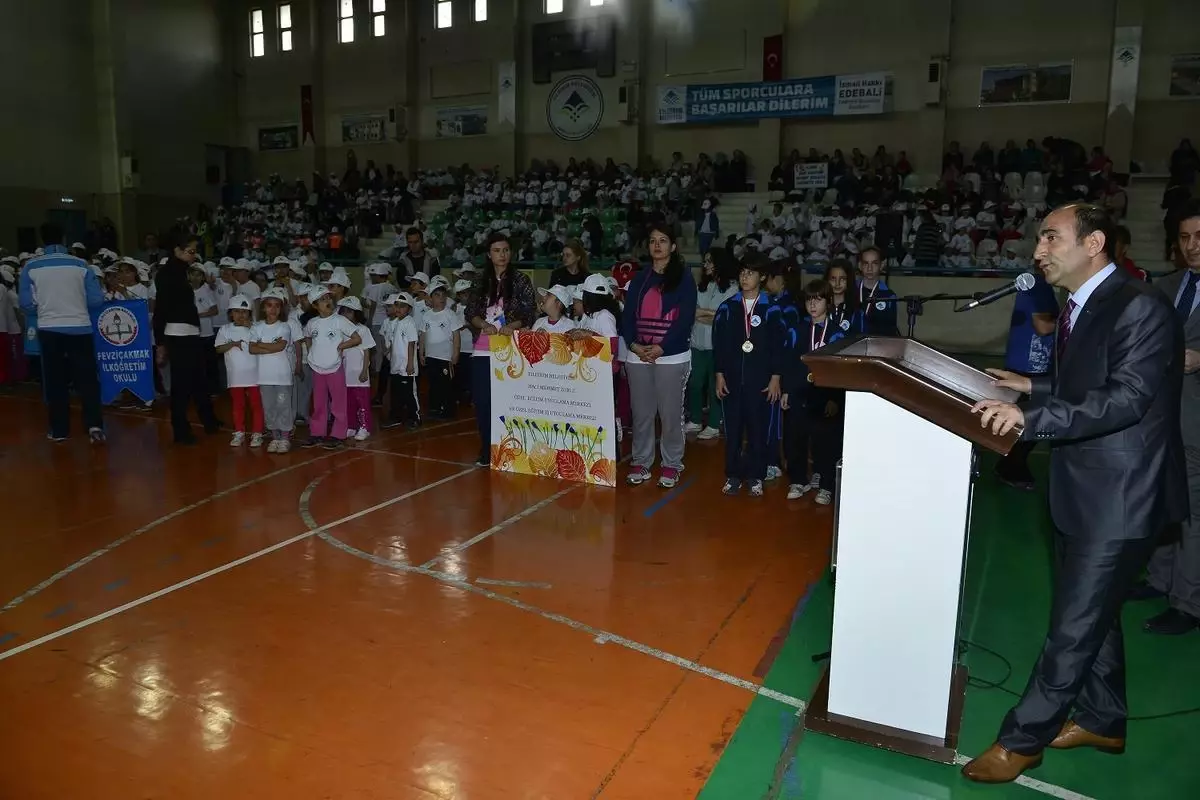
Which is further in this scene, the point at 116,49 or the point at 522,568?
the point at 116,49

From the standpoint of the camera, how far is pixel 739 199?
20.0 metres

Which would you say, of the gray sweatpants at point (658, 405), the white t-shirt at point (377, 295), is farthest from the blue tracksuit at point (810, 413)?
the white t-shirt at point (377, 295)

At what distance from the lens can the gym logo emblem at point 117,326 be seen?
9.03 meters

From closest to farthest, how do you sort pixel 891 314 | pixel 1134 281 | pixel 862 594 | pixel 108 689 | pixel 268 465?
pixel 1134 281 → pixel 862 594 → pixel 108 689 → pixel 891 314 → pixel 268 465

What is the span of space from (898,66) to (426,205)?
12936mm

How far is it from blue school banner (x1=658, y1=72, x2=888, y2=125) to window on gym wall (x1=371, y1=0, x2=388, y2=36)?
384 inches

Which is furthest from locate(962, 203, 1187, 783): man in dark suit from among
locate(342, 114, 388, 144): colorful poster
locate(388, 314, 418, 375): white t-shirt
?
locate(342, 114, 388, 144): colorful poster

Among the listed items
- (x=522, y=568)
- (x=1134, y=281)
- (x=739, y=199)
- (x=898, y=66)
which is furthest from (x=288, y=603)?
(x=898, y=66)

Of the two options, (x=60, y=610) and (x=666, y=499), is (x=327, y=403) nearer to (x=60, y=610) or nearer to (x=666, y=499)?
(x=666, y=499)

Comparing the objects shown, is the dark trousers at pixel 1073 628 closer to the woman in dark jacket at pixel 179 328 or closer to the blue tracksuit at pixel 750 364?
the blue tracksuit at pixel 750 364

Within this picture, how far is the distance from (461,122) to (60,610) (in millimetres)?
22543

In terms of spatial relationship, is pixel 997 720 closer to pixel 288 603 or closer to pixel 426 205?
pixel 288 603

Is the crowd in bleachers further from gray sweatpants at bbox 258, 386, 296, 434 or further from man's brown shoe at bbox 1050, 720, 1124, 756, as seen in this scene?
man's brown shoe at bbox 1050, 720, 1124, 756

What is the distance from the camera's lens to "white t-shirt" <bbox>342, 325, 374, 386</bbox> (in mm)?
7910
